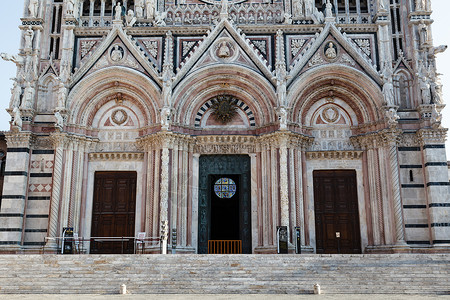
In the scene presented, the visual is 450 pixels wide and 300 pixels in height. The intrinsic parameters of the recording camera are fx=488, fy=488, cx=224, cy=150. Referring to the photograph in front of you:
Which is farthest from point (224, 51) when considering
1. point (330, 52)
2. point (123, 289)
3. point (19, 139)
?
point (123, 289)

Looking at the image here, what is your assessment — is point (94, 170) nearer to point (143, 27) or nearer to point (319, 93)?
point (143, 27)

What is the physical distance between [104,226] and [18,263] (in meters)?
6.02

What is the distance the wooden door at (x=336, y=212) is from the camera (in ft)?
70.6

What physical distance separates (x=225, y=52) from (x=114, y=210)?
8.86m

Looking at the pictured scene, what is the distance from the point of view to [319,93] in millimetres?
23062

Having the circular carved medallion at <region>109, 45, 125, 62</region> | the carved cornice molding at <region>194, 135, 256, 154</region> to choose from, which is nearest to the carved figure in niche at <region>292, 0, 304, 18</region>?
the carved cornice molding at <region>194, 135, 256, 154</region>

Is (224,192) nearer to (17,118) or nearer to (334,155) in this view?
(334,155)

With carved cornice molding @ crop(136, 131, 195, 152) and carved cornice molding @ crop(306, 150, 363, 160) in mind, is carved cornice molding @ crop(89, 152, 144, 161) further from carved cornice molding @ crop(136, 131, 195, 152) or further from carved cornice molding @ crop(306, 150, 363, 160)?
carved cornice molding @ crop(306, 150, 363, 160)

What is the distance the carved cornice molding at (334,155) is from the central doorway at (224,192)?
9.63 feet

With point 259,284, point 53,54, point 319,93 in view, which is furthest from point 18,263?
point 319,93

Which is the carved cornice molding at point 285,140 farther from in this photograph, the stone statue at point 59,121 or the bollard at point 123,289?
the bollard at point 123,289

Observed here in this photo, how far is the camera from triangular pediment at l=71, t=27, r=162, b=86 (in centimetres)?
2272

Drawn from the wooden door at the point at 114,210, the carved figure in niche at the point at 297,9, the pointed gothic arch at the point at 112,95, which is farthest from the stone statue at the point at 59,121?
the carved figure in niche at the point at 297,9

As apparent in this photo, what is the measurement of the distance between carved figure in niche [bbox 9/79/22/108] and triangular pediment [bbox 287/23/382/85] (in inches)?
485
